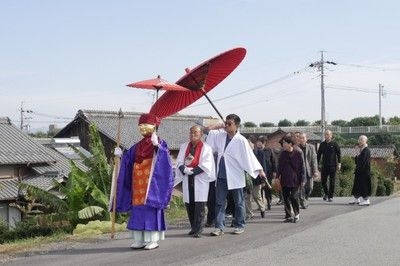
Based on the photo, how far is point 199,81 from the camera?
9.45 meters

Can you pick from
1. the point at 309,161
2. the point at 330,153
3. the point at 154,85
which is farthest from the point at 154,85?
the point at 330,153

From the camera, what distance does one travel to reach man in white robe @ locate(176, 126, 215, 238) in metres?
9.05

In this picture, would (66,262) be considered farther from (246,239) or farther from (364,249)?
(364,249)

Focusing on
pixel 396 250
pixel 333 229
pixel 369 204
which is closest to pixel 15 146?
pixel 369 204

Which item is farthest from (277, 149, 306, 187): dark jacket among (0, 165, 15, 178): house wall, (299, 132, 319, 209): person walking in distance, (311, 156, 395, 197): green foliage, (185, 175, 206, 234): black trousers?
(0, 165, 15, 178): house wall

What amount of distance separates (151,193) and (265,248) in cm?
183

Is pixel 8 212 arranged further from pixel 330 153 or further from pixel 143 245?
pixel 143 245

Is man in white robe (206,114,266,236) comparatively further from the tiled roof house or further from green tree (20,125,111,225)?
the tiled roof house

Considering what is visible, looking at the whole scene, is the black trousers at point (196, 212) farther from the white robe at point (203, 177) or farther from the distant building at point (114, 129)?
the distant building at point (114, 129)

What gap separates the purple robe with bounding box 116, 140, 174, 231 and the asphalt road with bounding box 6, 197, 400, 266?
1.33 ft

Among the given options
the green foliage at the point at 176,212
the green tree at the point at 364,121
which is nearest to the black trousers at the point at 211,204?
the green foliage at the point at 176,212

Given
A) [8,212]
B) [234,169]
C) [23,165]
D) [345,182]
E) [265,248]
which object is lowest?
[8,212]

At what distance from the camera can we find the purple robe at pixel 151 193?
7.99 m

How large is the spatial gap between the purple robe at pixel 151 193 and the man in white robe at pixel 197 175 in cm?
86
